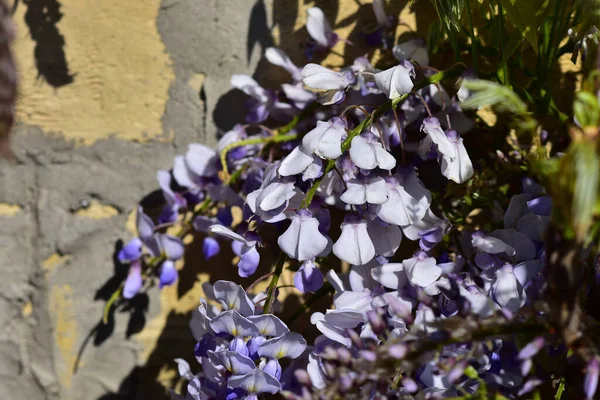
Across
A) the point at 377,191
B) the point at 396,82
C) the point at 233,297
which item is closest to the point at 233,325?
the point at 233,297

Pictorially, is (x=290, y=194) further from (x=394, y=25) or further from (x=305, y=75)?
(x=394, y=25)

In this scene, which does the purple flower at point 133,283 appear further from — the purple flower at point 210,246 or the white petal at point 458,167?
the white petal at point 458,167

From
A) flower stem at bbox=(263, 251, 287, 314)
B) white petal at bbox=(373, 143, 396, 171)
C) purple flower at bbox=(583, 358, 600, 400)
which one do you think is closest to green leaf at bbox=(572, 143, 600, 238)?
purple flower at bbox=(583, 358, 600, 400)

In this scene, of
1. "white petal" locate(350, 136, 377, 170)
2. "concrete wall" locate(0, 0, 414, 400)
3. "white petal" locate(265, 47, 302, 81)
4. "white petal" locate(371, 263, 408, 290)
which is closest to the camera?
"white petal" locate(350, 136, 377, 170)

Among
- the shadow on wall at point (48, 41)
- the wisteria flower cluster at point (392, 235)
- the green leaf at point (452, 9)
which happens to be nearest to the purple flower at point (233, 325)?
the wisteria flower cluster at point (392, 235)

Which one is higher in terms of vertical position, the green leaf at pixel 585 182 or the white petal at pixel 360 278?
the green leaf at pixel 585 182

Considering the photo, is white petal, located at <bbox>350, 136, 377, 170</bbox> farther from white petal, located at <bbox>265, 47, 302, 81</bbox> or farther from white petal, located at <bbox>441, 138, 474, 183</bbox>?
white petal, located at <bbox>265, 47, 302, 81</bbox>

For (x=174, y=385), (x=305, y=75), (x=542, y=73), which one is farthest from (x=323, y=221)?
(x=174, y=385)
